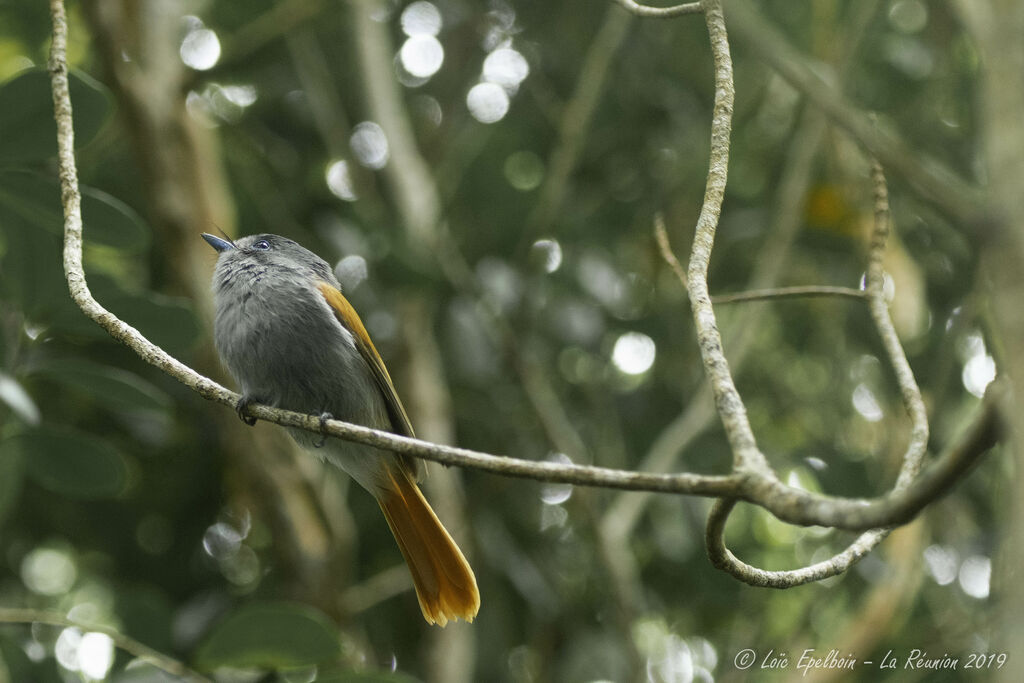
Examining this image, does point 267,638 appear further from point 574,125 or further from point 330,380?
point 574,125

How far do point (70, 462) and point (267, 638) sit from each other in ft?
3.00

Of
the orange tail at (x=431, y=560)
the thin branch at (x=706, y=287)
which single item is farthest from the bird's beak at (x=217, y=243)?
the thin branch at (x=706, y=287)

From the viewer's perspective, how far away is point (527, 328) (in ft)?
15.0

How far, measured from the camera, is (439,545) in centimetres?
315

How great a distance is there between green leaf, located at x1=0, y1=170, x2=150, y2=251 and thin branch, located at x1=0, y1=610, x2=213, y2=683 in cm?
53

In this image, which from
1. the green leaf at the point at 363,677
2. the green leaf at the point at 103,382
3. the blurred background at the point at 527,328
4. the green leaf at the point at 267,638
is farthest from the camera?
the blurred background at the point at 527,328

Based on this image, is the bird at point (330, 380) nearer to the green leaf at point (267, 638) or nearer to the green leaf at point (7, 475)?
the green leaf at point (267, 638)

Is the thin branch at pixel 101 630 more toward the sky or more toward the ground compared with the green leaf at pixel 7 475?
more toward the ground

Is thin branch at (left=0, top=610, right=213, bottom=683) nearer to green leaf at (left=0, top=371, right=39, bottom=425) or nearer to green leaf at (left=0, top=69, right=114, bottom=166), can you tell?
green leaf at (left=0, top=69, right=114, bottom=166)

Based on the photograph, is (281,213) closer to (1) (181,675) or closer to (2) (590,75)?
(2) (590,75)

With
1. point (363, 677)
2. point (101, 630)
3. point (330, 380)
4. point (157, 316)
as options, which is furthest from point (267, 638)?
point (157, 316)

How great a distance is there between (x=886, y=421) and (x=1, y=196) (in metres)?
3.86

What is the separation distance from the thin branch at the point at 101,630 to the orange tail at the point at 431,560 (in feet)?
2.40

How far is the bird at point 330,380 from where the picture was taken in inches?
121
